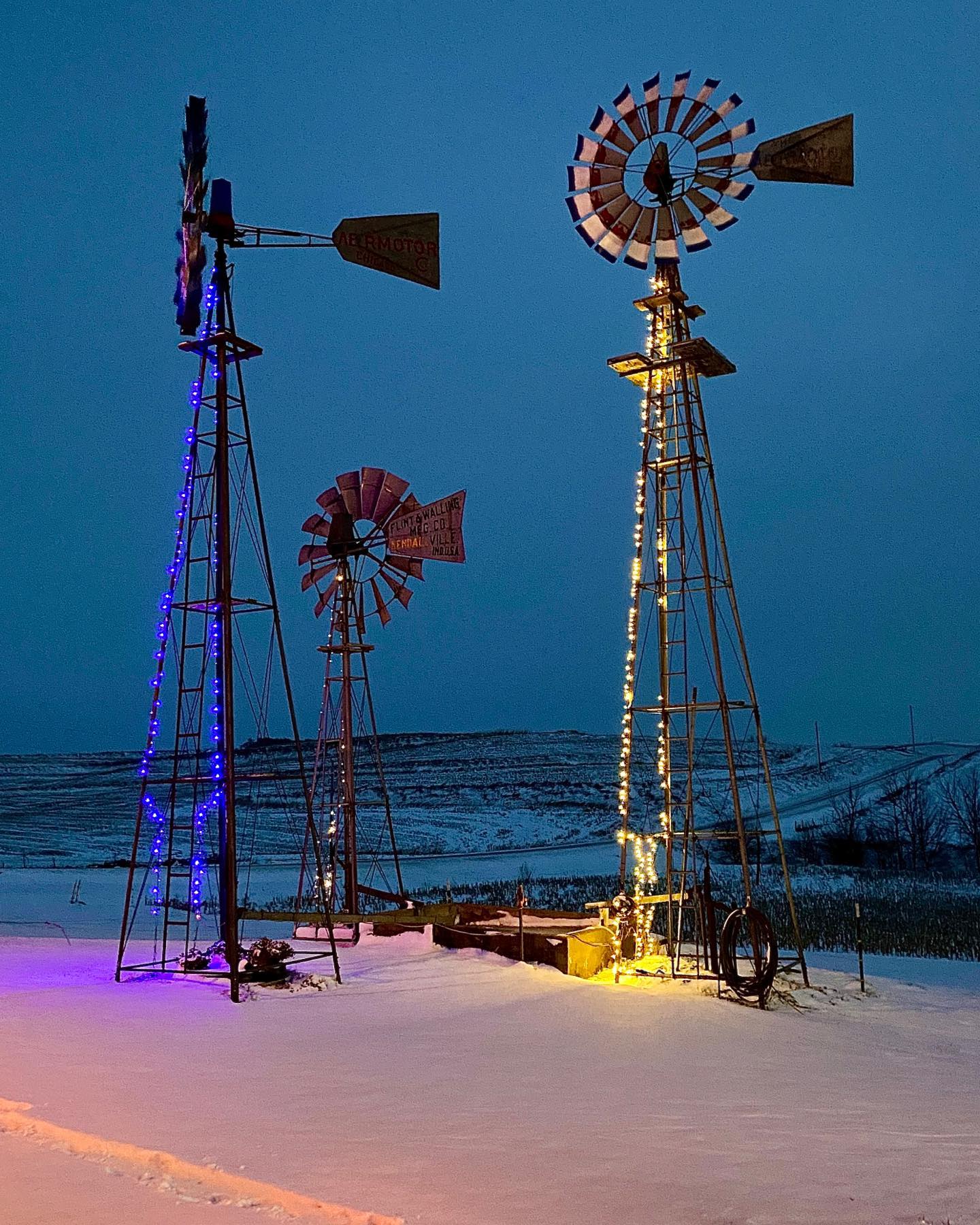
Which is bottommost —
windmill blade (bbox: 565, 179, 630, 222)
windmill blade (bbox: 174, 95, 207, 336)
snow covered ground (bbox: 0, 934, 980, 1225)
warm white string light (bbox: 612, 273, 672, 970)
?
snow covered ground (bbox: 0, 934, 980, 1225)

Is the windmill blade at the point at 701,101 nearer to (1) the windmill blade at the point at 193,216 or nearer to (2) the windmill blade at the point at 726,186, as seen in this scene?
(2) the windmill blade at the point at 726,186

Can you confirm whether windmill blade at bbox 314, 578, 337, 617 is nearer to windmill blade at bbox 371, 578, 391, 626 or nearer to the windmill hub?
windmill blade at bbox 371, 578, 391, 626

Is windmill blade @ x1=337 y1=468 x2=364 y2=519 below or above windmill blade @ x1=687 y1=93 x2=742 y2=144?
below

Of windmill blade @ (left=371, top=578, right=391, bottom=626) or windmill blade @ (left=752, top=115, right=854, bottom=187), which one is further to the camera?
windmill blade @ (left=371, top=578, right=391, bottom=626)

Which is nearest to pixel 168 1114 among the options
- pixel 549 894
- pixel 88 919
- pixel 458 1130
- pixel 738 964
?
pixel 458 1130

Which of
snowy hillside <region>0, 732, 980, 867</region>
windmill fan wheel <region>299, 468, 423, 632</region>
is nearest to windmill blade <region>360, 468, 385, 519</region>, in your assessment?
windmill fan wheel <region>299, 468, 423, 632</region>

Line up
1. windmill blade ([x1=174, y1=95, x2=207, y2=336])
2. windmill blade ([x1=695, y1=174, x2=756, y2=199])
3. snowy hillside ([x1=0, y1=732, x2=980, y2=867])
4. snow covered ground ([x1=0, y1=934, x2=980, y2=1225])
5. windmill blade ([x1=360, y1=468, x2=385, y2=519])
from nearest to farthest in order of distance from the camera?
snow covered ground ([x1=0, y1=934, x2=980, y2=1225]) < windmill blade ([x1=174, y1=95, x2=207, y2=336]) < windmill blade ([x1=695, y1=174, x2=756, y2=199]) < windmill blade ([x1=360, y1=468, x2=385, y2=519]) < snowy hillside ([x1=0, y1=732, x2=980, y2=867])

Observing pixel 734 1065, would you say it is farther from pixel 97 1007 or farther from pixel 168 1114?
pixel 97 1007

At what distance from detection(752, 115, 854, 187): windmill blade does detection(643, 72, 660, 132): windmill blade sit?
1413mm

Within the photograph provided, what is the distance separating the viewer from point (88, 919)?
22688 millimetres

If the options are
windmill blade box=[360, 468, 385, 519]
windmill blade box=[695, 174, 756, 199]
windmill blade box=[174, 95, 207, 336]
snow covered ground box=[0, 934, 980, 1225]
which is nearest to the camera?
snow covered ground box=[0, 934, 980, 1225]

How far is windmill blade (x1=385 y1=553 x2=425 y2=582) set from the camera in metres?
17.5

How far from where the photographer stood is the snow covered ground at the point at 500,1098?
538 centimetres

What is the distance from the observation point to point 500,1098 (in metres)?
7.55
